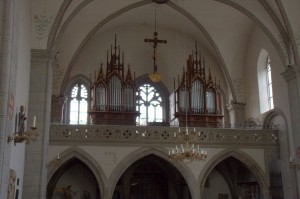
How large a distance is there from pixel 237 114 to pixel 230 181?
3.53 metres

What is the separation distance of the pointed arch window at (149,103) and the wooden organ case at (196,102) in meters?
2.16

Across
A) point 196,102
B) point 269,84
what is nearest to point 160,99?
point 196,102

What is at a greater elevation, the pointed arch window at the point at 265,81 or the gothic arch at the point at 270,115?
the pointed arch window at the point at 265,81

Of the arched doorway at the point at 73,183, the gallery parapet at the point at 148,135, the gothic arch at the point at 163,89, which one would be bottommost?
the arched doorway at the point at 73,183

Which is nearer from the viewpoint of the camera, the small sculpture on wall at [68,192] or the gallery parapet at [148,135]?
the gallery parapet at [148,135]

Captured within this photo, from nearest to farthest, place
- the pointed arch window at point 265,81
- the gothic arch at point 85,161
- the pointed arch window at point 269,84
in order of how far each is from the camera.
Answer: the gothic arch at point 85,161 < the pointed arch window at point 269,84 < the pointed arch window at point 265,81

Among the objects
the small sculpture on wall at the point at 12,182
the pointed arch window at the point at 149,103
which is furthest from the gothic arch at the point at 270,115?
the small sculpture on wall at the point at 12,182

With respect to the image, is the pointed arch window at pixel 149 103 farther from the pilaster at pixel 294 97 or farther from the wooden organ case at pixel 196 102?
the pilaster at pixel 294 97

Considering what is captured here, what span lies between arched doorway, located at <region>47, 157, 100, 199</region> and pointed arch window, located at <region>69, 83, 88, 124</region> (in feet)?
8.83

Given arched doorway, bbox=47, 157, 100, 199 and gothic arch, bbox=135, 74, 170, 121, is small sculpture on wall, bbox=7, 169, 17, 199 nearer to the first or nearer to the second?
arched doorway, bbox=47, 157, 100, 199

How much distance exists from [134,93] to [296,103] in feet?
25.7

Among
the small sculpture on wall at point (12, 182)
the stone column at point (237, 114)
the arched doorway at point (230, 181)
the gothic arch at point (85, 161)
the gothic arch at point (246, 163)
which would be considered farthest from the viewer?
the stone column at point (237, 114)

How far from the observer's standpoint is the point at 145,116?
24188 mm

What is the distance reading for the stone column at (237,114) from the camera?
23.0 m
